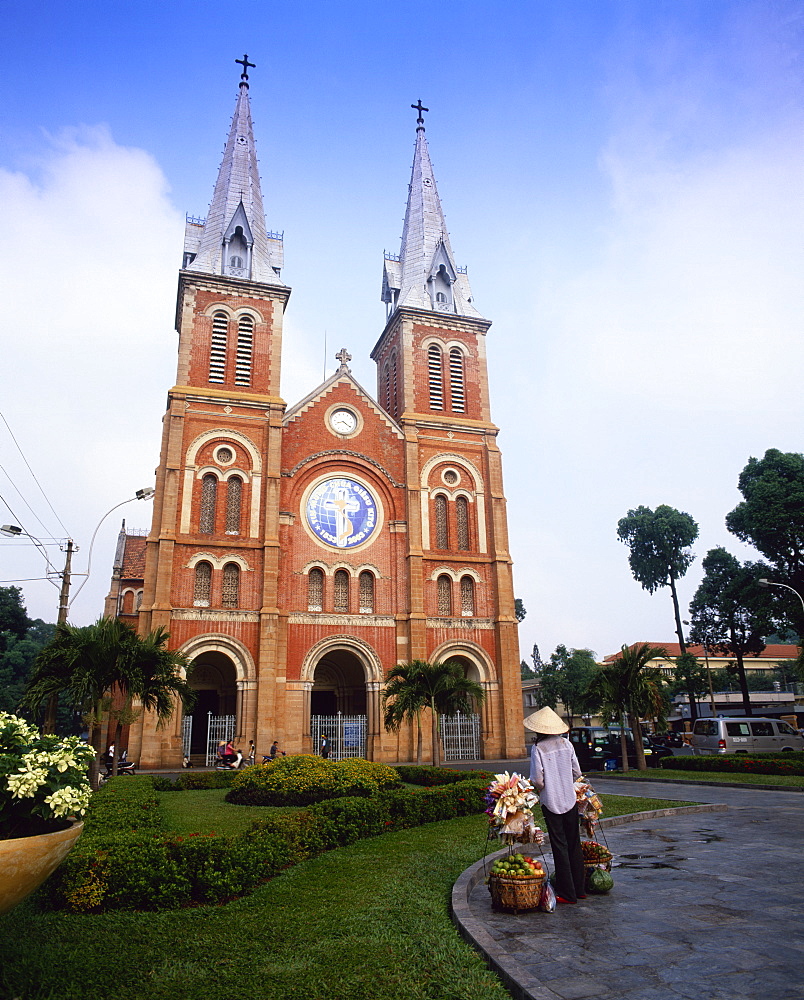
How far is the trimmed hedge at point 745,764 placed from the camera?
20.6 meters

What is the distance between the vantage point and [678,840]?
10.7 m

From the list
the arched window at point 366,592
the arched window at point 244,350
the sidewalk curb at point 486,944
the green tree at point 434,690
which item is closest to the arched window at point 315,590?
the arched window at point 366,592

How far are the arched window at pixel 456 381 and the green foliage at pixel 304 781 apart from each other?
2289cm

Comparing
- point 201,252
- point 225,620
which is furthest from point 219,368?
point 225,620

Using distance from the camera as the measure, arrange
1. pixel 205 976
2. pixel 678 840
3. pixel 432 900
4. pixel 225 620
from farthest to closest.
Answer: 1. pixel 225 620
2. pixel 678 840
3. pixel 432 900
4. pixel 205 976

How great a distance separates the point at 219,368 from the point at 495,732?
69.8 feet

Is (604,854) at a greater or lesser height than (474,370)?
lesser

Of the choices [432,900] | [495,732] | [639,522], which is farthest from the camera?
[639,522]

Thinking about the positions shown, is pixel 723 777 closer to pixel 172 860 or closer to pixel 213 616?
pixel 172 860

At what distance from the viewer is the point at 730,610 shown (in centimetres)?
4422

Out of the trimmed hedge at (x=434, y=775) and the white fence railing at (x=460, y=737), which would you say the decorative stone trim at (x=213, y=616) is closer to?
the white fence railing at (x=460, y=737)

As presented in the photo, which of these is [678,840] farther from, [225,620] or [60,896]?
[225,620]

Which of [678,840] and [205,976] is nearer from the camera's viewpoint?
[205,976]

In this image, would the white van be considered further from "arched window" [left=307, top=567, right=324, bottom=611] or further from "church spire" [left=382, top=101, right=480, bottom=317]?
"church spire" [left=382, top=101, right=480, bottom=317]
